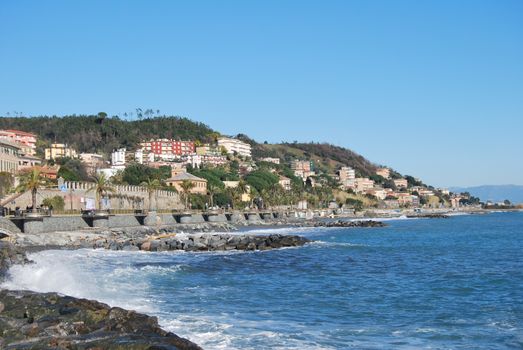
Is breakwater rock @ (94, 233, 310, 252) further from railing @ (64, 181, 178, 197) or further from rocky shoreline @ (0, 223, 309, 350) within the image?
rocky shoreline @ (0, 223, 309, 350)

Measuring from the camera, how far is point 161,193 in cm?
9638

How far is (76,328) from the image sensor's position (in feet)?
47.8

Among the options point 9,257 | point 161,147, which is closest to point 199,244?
point 9,257

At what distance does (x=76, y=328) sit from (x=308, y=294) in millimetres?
12161

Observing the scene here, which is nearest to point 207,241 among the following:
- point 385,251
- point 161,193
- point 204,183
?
point 385,251

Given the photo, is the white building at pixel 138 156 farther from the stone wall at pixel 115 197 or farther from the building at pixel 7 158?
the building at pixel 7 158

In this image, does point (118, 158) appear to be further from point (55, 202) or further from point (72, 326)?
point (72, 326)

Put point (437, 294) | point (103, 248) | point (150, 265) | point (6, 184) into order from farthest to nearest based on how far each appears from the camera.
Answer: point (6, 184) → point (103, 248) → point (150, 265) → point (437, 294)

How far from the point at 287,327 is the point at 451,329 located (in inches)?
179

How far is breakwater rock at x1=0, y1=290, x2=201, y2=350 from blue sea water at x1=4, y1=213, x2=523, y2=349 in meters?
1.90

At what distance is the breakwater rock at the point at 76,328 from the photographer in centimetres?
1281

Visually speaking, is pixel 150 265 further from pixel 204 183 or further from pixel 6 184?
pixel 204 183

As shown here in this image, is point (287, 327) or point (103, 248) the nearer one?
point (287, 327)

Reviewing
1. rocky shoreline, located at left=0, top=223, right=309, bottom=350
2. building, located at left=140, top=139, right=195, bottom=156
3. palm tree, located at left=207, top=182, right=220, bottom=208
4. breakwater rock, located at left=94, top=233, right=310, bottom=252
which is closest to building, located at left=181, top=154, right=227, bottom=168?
building, located at left=140, top=139, right=195, bottom=156
